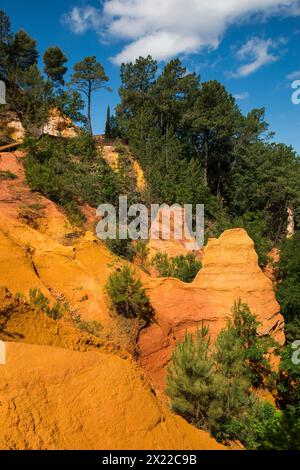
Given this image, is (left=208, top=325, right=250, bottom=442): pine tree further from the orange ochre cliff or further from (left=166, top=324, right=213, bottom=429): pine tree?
the orange ochre cliff

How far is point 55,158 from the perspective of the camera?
1115 inches

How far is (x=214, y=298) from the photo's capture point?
1504 centimetres

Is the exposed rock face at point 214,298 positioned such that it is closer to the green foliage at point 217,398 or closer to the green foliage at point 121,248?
the green foliage at point 217,398

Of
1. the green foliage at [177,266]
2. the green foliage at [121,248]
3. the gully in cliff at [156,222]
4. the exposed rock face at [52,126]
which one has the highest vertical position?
the exposed rock face at [52,126]

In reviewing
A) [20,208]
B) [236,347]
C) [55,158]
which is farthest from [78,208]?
[236,347]

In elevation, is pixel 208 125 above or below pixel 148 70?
below

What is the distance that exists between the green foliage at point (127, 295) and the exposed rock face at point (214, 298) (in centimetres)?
105

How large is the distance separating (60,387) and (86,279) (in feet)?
28.5

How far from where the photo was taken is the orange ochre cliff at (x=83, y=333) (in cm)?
537

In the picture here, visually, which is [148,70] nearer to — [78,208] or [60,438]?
[78,208]

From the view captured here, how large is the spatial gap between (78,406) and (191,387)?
15.2ft

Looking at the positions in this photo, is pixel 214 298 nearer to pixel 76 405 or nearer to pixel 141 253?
pixel 141 253

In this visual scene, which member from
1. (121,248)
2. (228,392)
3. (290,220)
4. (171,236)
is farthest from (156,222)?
(290,220)

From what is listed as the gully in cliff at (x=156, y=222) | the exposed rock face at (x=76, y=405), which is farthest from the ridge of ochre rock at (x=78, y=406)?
the gully in cliff at (x=156, y=222)
